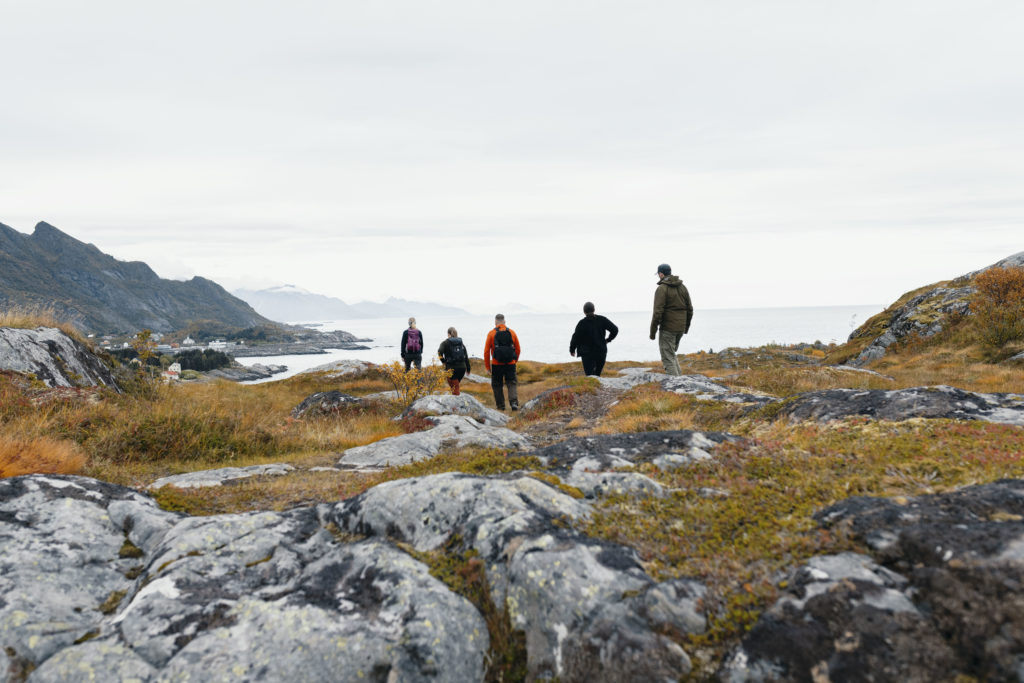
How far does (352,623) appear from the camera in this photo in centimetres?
354

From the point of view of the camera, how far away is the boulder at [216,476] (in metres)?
7.28

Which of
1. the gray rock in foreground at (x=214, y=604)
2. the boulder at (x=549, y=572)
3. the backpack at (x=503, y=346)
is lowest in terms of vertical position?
A: the gray rock in foreground at (x=214, y=604)

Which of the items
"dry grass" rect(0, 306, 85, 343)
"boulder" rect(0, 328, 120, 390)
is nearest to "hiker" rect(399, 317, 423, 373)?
"boulder" rect(0, 328, 120, 390)

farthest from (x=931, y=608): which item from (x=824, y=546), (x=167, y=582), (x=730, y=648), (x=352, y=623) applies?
(x=167, y=582)

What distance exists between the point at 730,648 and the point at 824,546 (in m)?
1.16

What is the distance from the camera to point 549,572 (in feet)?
12.0

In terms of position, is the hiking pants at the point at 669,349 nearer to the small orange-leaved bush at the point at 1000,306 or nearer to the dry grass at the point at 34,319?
the small orange-leaved bush at the point at 1000,306

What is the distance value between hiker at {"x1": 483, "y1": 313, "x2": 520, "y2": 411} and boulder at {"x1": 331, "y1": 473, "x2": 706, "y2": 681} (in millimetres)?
12062

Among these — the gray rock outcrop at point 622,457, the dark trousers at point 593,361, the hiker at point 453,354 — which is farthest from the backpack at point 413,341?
the gray rock outcrop at point 622,457

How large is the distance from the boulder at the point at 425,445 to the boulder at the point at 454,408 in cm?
325

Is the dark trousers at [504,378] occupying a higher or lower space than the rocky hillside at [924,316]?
lower

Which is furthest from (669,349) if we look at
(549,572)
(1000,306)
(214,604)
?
(214,604)

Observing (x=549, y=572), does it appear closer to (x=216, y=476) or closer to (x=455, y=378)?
(x=216, y=476)

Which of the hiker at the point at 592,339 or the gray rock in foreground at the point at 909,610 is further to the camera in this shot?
the hiker at the point at 592,339
